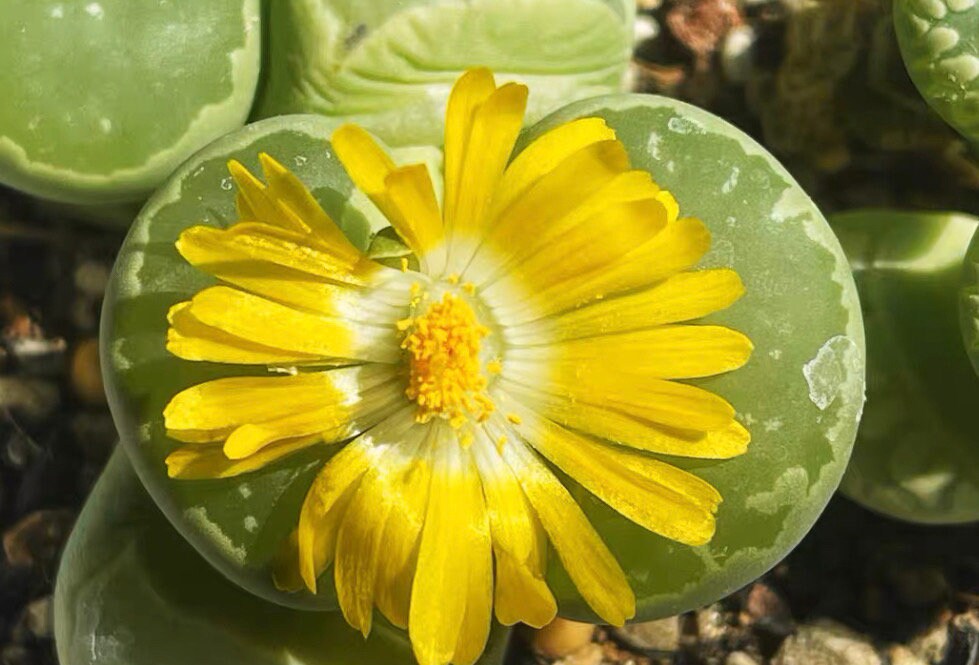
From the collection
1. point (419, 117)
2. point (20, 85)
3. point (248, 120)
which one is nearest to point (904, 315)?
point (419, 117)

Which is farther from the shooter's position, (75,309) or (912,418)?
(75,309)

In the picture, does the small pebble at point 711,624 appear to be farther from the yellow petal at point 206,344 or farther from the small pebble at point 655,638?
the yellow petal at point 206,344

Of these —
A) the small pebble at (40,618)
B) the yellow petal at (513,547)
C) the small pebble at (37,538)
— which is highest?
the yellow petal at (513,547)

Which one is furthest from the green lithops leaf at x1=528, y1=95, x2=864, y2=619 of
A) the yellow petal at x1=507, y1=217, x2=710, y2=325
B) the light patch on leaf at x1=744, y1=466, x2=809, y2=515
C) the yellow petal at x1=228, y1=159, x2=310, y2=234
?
the yellow petal at x1=228, y1=159, x2=310, y2=234

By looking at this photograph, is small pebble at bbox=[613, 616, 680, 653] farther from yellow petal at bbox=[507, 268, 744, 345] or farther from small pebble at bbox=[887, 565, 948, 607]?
yellow petal at bbox=[507, 268, 744, 345]

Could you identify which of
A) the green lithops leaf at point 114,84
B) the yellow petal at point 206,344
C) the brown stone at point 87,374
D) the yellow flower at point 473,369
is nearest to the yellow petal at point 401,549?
the yellow flower at point 473,369

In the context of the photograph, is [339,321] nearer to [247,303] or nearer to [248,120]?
[247,303]
